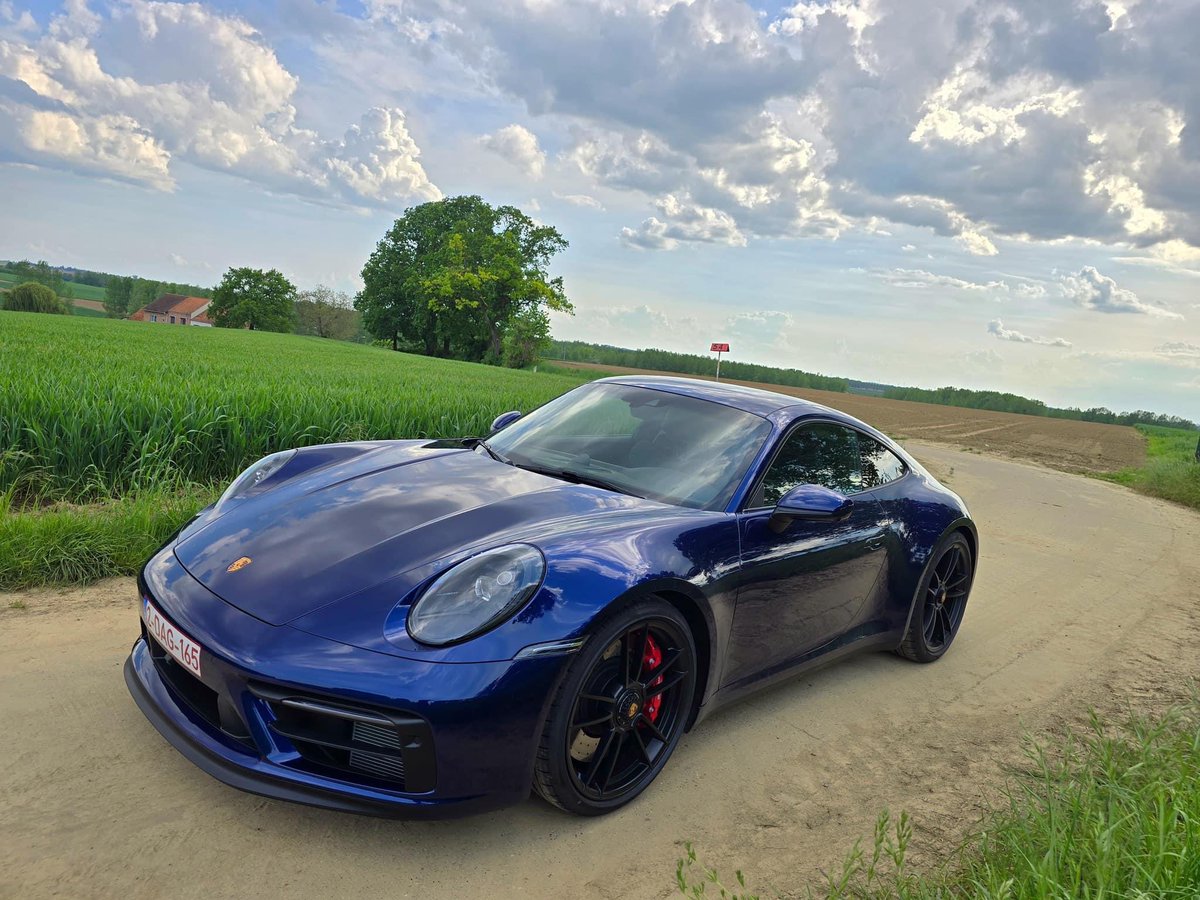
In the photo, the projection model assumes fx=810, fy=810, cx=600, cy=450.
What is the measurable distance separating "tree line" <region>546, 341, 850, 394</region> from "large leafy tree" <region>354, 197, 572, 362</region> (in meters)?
10.6

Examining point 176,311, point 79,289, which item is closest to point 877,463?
point 176,311

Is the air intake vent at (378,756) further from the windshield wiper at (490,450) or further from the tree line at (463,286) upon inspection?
the tree line at (463,286)

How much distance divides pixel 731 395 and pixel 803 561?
0.96m

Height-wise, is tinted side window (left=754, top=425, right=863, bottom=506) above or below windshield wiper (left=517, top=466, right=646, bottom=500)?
above

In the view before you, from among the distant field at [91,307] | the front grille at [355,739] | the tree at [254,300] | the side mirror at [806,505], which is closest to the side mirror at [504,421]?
the side mirror at [806,505]

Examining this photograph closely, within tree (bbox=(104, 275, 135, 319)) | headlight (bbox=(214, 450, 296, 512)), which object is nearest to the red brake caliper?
headlight (bbox=(214, 450, 296, 512))

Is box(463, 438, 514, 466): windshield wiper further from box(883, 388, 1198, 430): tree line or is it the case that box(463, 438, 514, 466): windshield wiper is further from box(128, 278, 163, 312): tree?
box(128, 278, 163, 312): tree

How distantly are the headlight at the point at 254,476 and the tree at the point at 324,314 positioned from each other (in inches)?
3491

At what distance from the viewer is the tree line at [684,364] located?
68375 millimetres

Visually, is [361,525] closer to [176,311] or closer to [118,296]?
[176,311]

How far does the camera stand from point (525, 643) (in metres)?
2.33

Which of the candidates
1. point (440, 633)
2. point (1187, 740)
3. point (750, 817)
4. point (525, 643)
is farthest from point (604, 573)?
point (1187, 740)

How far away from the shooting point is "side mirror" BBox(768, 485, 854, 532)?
10.4 feet

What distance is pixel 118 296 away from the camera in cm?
12244
